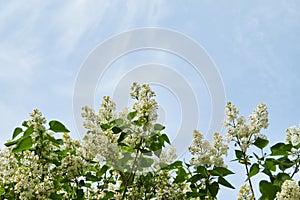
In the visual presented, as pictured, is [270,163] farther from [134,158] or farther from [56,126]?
[56,126]

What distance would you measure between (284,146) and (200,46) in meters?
1.17

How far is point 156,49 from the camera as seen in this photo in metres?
3.45

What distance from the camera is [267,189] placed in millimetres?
2375

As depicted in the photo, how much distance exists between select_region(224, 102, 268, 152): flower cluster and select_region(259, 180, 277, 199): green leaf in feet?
1.17

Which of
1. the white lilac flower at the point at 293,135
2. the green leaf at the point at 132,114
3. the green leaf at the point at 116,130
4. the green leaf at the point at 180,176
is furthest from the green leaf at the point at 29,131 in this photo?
the white lilac flower at the point at 293,135

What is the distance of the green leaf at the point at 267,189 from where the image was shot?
7.77 ft

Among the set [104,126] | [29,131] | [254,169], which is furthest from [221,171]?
[29,131]

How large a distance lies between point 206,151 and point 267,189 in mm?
487

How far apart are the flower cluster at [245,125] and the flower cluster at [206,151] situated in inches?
4.6

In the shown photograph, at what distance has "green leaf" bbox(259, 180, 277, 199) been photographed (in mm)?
2369

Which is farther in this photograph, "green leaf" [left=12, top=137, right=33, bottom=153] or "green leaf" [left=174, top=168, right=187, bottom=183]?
"green leaf" [left=174, top=168, right=187, bottom=183]

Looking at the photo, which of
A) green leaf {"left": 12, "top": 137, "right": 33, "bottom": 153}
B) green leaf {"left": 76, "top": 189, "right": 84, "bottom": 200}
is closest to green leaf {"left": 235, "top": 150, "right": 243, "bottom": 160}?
green leaf {"left": 76, "top": 189, "right": 84, "bottom": 200}

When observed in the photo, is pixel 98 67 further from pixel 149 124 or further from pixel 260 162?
pixel 260 162

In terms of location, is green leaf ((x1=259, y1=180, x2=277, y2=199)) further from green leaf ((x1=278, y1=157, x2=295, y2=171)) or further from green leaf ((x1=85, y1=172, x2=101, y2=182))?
green leaf ((x1=85, y1=172, x2=101, y2=182))
